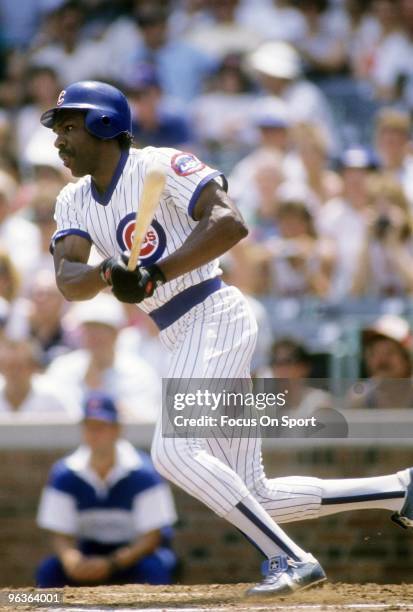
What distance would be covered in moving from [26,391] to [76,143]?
3164 mm

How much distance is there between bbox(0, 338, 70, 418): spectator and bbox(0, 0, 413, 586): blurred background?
1 centimetres

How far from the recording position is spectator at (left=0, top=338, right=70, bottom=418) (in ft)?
24.0

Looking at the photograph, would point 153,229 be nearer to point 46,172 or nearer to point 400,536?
point 400,536

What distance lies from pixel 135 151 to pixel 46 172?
4.15 meters

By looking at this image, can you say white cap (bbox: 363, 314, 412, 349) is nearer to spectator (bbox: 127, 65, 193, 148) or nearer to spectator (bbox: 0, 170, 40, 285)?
spectator (bbox: 0, 170, 40, 285)

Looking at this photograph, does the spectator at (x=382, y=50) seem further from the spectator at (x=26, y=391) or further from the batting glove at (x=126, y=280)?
the batting glove at (x=126, y=280)

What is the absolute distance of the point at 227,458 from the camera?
15.1 ft

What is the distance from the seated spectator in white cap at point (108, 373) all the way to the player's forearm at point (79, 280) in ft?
9.96

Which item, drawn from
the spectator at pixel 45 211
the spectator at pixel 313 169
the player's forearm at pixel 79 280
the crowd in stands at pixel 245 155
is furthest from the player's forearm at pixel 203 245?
the spectator at pixel 313 169

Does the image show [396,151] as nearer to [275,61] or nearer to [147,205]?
[275,61]

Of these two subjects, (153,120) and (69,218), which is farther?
(153,120)

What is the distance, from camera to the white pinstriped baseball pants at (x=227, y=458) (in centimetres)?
431

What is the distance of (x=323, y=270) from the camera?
795 cm

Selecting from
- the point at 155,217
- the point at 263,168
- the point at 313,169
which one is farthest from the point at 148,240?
the point at 313,169
